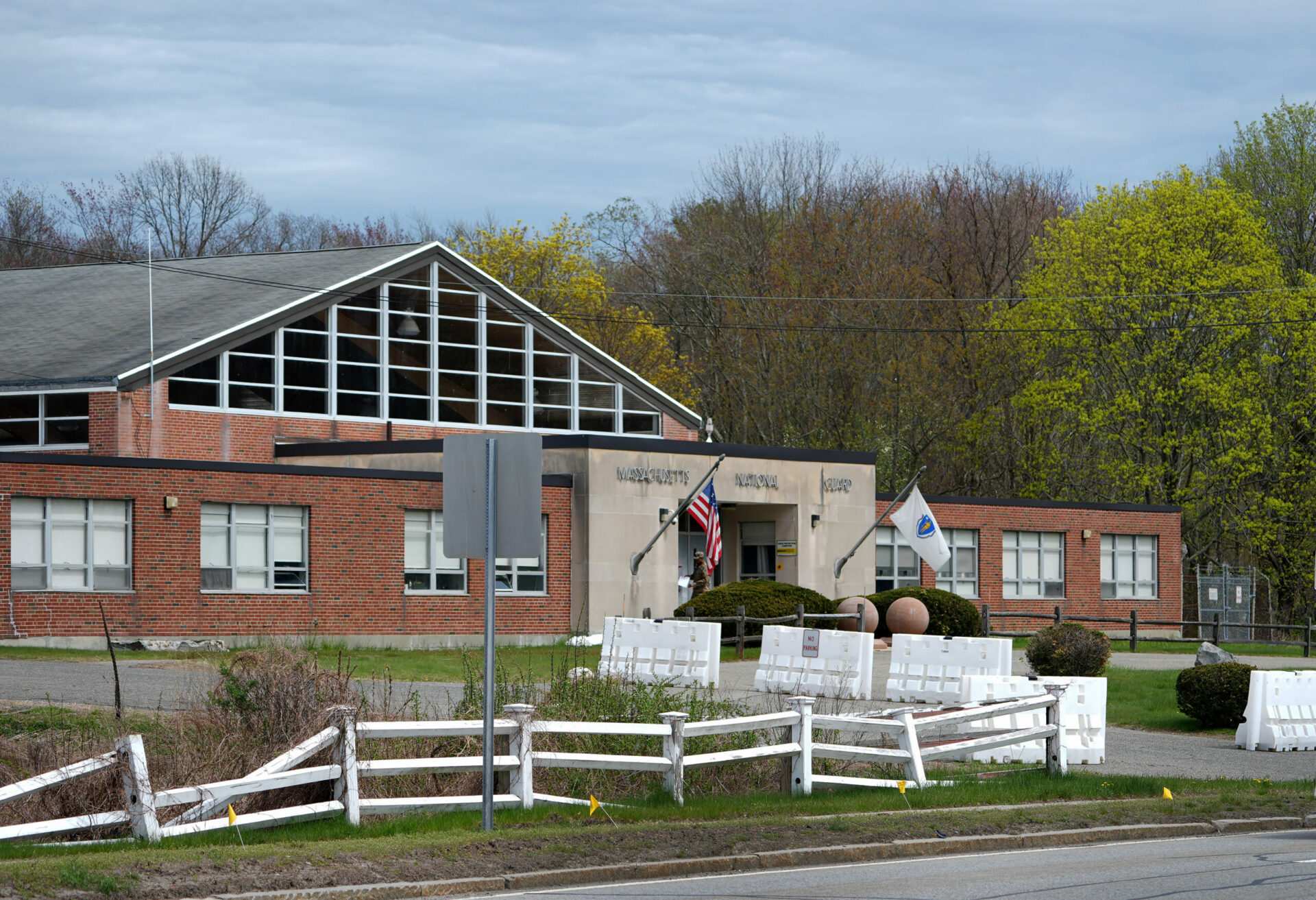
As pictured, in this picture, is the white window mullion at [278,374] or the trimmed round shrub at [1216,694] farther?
the white window mullion at [278,374]

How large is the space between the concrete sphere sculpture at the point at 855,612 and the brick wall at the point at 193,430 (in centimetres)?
1253

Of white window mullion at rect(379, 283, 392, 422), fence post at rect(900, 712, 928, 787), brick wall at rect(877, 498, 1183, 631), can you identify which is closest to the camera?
fence post at rect(900, 712, 928, 787)

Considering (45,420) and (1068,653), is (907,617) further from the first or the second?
(45,420)

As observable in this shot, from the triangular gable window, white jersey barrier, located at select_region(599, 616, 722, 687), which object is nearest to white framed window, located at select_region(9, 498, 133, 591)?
the triangular gable window

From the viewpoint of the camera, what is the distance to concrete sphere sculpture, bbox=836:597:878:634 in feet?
118

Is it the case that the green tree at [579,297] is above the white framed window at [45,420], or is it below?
above

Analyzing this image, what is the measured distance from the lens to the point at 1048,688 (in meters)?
16.8

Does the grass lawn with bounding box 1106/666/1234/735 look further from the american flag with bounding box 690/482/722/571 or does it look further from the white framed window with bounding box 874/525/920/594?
the white framed window with bounding box 874/525/920/594

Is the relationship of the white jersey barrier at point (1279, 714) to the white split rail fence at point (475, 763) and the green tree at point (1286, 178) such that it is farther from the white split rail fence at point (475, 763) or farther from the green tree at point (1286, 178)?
the green tree at point (1286, 178)

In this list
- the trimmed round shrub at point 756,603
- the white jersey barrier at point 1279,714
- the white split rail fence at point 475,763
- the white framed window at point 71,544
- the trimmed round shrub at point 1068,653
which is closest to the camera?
the white split rail fence at point 475,763

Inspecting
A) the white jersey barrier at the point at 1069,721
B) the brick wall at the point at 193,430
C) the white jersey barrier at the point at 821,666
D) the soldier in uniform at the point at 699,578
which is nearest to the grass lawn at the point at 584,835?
the white jersey barrier at the point at 1069,721

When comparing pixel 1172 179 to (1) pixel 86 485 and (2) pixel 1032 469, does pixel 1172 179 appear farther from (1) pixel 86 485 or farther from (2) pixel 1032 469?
(1) pixel 86 485

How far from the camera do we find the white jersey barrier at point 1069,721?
730 inches

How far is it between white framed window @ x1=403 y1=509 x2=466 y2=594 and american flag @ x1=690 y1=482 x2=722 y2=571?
214 inches
